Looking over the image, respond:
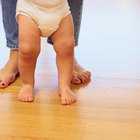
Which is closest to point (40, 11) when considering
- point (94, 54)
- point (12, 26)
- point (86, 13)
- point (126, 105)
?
point (12, 26)

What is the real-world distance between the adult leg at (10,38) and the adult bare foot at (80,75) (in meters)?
0.22

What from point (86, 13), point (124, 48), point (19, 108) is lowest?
point (86, 13)

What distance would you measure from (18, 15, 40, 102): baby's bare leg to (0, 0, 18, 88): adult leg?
12 cm

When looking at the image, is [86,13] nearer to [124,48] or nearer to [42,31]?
[124,48]

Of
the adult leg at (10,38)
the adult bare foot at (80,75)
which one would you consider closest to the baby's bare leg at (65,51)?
the adult bare foot at (80,75)

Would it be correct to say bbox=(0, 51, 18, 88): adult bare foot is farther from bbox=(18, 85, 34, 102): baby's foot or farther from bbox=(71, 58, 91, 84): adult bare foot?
bbox=(71, 58, 91, 84): adult bare foot

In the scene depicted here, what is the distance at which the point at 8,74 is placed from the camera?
3.86 ft

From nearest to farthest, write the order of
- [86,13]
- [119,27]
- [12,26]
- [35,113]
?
[35,113]
[12,26]
[119,27]
[86,13]

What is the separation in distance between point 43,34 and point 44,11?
0.07m

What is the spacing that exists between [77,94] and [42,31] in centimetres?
23

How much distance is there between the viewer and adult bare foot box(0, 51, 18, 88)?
44.9 inches

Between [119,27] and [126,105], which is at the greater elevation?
[126,105]

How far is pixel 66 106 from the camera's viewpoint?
0.99m

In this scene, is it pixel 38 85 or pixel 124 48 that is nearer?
pixel 38 85
